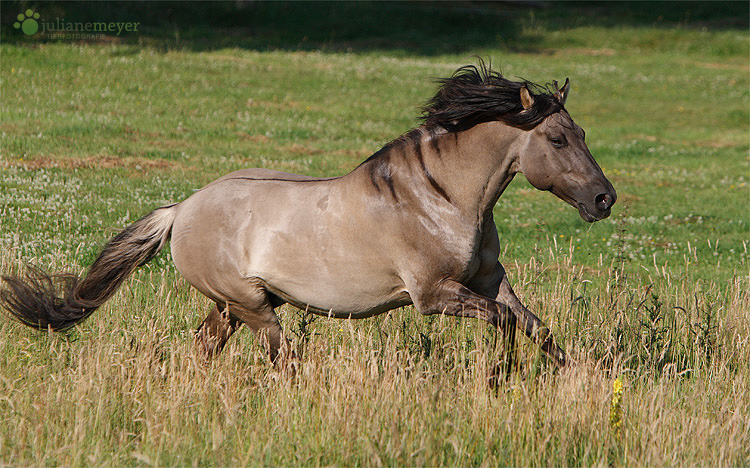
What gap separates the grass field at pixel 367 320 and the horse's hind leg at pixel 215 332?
191mm

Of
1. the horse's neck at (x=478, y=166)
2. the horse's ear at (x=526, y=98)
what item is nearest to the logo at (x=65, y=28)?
the horse's neck at (x=478, y=166)

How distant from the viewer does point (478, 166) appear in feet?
18.9

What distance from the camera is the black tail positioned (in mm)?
6512

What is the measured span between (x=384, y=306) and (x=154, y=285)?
3493 mm

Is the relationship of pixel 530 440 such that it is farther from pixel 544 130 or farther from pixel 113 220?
pixel 113 220

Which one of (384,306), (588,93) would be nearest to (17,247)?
(384,306)

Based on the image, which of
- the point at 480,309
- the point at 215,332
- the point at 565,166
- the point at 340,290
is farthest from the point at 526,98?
the point at 215,332

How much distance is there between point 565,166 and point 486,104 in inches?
26.6

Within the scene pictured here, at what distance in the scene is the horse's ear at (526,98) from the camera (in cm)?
549

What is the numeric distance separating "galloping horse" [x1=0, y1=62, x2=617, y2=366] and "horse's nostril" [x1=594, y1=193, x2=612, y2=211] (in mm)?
11

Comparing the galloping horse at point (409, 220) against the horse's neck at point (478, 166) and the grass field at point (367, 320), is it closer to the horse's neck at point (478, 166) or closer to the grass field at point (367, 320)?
the horse's neck at point (478, 166)

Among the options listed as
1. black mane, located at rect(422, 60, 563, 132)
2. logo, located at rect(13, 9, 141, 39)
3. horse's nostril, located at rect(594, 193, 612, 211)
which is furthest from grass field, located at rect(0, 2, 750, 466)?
black mane, located at rect(422, 60, 563, 132)

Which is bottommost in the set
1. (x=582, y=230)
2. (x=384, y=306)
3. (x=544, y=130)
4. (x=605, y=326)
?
(x=582, y=230)

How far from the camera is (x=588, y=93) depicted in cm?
2977
